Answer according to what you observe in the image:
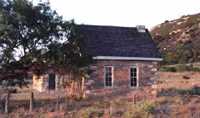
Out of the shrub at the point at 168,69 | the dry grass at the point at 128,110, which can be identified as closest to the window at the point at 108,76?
the dry grass at the point at 128,110

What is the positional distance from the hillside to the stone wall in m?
25.5

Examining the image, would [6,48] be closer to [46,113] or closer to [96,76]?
[46,113]

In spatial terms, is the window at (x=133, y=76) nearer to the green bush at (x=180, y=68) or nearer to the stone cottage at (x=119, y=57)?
the stone cottage at (x=119, y=57)

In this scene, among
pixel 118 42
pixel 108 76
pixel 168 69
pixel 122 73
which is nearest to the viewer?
pixel 108 76

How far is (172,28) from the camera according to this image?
80562mm

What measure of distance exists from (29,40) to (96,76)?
930 centimetres

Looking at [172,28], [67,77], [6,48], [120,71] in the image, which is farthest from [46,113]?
[172,28]

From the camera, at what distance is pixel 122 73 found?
35.3 m

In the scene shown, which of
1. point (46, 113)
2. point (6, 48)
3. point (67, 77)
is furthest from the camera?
point (67, 77)

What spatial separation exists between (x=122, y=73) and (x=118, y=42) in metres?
2.46

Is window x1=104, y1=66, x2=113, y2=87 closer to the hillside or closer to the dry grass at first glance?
the dry grass

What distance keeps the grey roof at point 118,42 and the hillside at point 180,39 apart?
24094 mm

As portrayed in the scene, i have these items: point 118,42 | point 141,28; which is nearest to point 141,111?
point 118,42

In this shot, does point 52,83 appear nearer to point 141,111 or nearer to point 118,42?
point 118,42
